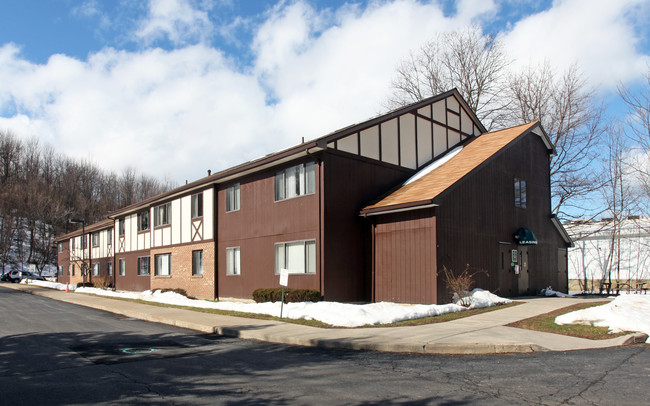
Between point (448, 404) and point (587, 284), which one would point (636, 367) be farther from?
point (587, 284)

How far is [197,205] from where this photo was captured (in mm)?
26906

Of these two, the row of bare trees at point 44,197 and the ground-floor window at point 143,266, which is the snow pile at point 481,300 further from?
the row of bare trees at point 44,197

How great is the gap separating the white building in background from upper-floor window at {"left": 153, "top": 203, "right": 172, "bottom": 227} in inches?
1057

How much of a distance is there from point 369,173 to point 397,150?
2215 mm

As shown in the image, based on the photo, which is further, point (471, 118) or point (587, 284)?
point (587, 284)

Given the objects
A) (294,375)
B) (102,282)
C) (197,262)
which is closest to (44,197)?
(102,282)

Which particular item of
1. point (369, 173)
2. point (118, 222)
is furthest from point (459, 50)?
point (118, 222)

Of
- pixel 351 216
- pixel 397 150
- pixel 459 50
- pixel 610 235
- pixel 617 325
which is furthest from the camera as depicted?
pixel 459 50

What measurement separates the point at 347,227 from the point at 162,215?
1567cm

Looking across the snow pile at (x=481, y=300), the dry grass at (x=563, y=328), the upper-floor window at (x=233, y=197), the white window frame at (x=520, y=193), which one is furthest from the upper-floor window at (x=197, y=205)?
the dry grass at (x=563, y=328)

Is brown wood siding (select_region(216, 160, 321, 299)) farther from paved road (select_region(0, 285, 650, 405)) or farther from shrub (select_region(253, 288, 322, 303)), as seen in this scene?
paved road (select_region(0, 285, 650, 405))

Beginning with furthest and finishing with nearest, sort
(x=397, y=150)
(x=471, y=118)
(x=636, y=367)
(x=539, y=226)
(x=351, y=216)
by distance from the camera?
(x=471, y=118)
(x=539, y=226)
(x=397, y=150)
(x=351, y=216)
(x=636, y=367)

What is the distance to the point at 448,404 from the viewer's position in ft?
20.8

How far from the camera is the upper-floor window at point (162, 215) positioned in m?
30.3
